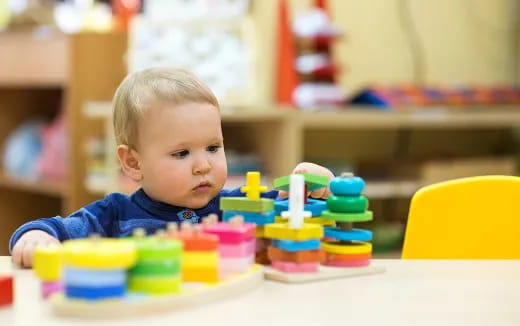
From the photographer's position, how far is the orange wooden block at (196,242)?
0.86 metres

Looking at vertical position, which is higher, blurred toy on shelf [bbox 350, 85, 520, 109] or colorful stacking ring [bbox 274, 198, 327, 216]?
blurred toy on shelf [bbox 350, 85, 520, 109]

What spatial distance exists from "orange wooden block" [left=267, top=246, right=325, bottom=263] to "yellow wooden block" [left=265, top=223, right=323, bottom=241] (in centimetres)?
2

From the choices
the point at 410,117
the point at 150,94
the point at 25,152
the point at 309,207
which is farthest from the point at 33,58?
the point at 309,207

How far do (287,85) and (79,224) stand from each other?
2.10 meters

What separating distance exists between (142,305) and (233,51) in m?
2.31

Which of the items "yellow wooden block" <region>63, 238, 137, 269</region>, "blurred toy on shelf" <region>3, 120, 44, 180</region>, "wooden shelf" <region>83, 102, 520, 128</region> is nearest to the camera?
"yellow wooden block" <region>63, 238, 137, 269</region>

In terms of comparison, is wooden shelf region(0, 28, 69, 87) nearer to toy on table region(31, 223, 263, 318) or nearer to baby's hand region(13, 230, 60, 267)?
baby's hand region(13, 230, 60, 267)

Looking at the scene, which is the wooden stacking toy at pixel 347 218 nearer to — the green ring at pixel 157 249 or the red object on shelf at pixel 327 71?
the green ring at pixel 157 249

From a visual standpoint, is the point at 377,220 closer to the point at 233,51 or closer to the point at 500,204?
the point at 233,51

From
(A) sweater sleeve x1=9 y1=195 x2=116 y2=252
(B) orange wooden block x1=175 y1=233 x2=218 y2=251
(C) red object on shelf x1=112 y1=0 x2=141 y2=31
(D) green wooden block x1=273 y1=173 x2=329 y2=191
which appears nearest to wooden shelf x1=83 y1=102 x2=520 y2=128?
(C) red object on shelf x1=112 y1=0 x2=141 y2=31

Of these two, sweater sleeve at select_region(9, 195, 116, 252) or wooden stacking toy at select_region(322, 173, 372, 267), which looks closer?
wooden stacking toy at select_region(322, 173, 372, 267)

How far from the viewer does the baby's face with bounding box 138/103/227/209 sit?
3.89 feet

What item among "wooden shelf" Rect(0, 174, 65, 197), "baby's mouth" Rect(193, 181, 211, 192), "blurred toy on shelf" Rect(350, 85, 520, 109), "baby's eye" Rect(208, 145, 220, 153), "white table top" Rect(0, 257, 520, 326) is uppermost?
"blurred toy on shelf" Rect(350, 85, 520, 109)

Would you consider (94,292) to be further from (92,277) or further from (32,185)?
(32,185)
